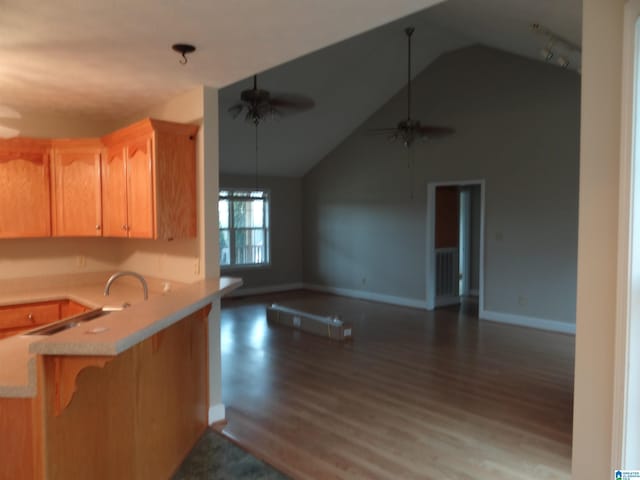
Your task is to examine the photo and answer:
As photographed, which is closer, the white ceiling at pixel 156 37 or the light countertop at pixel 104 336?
the light countertop at pixel 104 336

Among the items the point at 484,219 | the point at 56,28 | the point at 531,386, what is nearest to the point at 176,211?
the point at 56,28

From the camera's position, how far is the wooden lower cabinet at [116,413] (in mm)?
1598

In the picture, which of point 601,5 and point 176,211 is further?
point 176,211

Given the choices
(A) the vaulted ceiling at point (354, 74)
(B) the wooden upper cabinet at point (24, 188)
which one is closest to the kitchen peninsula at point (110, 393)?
(B) the wooden upper cabinet at point (24, 188)

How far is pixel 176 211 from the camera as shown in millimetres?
3137

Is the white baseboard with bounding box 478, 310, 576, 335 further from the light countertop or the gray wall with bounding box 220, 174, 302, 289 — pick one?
the light countertop

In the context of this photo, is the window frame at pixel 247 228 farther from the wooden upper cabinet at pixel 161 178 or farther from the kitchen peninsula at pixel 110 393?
the kitchen peninsula at pixel 110 393

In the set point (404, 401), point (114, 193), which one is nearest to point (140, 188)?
point (114, 193)

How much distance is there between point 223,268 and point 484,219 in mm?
4958

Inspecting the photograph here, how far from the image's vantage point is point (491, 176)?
22.0ft

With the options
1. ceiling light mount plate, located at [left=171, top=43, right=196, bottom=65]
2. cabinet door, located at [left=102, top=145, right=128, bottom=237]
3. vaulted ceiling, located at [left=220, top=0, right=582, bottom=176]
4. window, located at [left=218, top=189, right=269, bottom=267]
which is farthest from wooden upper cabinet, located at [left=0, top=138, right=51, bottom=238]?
window, located at [left=218, top=189, right=269, bottom=267]

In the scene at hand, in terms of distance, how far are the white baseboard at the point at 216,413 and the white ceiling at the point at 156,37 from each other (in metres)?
2.34

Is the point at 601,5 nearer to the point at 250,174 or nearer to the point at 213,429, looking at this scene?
the point at 213,429

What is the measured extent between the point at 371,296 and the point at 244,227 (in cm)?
297
